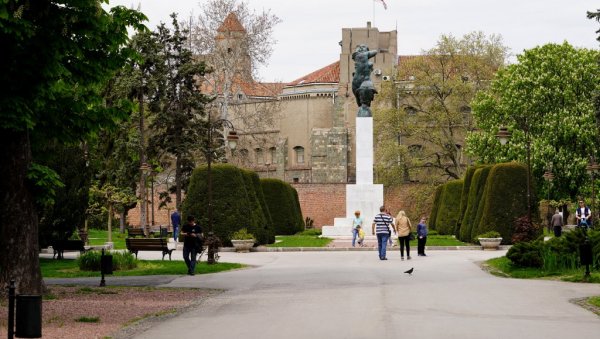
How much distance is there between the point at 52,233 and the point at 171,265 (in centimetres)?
462

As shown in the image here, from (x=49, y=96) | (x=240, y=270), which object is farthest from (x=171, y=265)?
(x=49, y=96)

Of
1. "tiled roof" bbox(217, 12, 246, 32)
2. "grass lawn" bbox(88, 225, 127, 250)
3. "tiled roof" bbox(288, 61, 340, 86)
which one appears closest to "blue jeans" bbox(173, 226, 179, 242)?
"grass lawn" bbox(88, 225, 127, 250)

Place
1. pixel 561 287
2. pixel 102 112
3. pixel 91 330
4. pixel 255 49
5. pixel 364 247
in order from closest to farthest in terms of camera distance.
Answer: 1. pixel 91 330
2. pixel 102 112
3. pixel 561 287
4. pixel 364 247
5. pixel 255 49

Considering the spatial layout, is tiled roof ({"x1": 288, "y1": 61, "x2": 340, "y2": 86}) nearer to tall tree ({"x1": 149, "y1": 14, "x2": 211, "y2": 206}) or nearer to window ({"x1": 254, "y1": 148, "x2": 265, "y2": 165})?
window ({"x1": 254, "y1": 148, "x2": 265, "y2": 165})

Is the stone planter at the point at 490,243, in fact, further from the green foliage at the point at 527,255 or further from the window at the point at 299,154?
the window at the point at 299,154

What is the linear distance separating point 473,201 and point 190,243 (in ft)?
60.6

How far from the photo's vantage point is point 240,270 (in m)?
26.2

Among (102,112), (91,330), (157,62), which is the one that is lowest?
(91,330)

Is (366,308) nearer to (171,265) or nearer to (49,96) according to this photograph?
(49,96)

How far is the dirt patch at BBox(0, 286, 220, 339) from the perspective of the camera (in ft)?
42.8

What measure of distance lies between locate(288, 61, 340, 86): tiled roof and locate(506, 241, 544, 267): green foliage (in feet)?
240

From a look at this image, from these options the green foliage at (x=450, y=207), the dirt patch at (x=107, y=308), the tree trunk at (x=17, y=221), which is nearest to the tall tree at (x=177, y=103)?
the green foliage at (x=450, y=207)

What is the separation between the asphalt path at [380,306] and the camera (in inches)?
494

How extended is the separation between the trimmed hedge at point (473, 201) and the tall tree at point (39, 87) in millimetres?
22911
